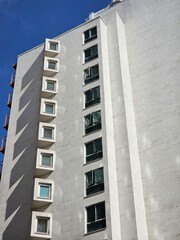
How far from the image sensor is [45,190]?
38594 millimetres

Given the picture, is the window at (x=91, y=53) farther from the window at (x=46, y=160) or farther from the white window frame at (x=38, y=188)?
the white window frame at (x=38, y=188)

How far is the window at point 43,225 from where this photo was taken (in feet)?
119

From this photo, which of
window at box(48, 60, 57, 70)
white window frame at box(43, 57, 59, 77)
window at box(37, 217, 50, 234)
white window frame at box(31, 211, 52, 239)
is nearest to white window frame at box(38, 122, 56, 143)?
white window frame at box(43, 57, 59, 77)

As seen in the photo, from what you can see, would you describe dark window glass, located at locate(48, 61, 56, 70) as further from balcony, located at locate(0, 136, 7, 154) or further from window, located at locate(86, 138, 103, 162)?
window, located at locate(86, 138, 103, 162)

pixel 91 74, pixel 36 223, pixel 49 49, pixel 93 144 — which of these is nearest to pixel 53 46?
pixel 49 49

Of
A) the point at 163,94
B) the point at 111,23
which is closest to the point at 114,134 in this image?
the point at 163,94

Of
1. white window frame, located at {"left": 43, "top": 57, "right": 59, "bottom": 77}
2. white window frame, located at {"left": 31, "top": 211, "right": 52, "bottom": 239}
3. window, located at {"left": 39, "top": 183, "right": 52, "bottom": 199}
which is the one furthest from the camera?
white window frame, located at {"left": 43, "top": 57, "right": 59, "bottom": 77}

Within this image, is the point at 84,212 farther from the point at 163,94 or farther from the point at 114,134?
the point at 163,94

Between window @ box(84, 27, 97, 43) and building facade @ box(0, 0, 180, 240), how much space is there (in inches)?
5.2

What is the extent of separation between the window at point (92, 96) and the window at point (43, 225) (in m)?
12.2

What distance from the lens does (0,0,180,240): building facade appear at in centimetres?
3531

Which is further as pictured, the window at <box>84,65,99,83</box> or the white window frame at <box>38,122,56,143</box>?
the window at <box>84,65,99,83</box>

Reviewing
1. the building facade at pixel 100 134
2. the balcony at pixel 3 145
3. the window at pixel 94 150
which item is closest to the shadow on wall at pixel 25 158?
the building facade at pixel 100 134

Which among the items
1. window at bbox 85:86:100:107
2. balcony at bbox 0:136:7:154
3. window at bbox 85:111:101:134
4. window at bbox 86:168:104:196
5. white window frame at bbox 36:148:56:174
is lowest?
window at bbox 86:168:104:196
